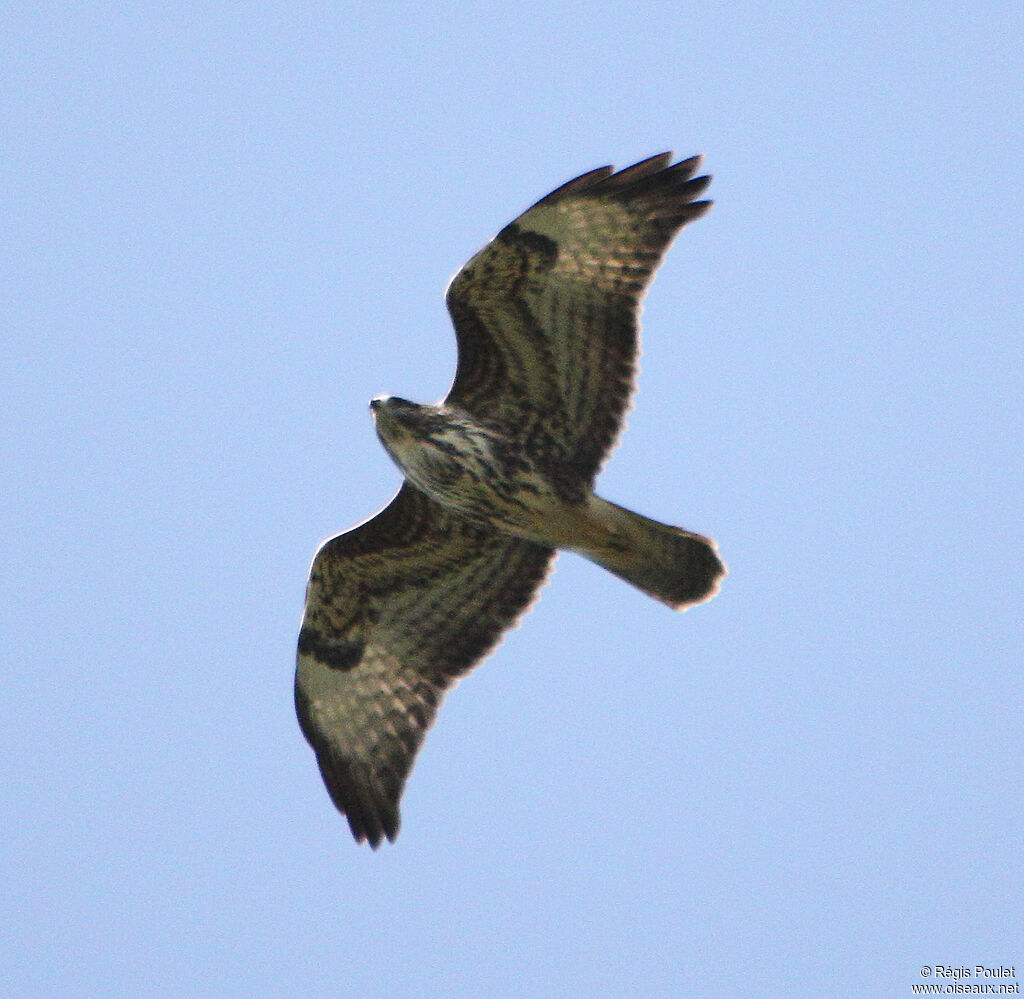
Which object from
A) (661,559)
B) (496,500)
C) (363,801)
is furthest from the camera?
(363,801)

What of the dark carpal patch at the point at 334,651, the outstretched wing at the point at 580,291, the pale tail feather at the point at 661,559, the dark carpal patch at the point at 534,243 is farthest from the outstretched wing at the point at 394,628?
the dark carpal patch at the point at 534,243

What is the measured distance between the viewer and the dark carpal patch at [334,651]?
9.13 meters

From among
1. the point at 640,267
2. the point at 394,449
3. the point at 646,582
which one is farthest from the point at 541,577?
the point at 640,267

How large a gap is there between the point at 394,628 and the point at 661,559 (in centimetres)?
163

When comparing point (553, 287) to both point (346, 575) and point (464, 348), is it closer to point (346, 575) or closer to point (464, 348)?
point (464, 348)

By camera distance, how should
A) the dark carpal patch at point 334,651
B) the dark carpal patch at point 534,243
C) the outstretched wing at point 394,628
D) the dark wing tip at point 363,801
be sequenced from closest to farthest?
the dark carpal patch at point 534,243 < the dark wing tip at point 363,801 < the outstretched wing at point 394,628 < the dark carpal patch at point 334,651

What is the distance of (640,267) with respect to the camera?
842 centimetres

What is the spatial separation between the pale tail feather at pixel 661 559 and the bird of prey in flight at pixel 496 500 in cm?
1

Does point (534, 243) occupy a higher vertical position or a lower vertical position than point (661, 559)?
higher

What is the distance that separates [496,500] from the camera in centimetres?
849

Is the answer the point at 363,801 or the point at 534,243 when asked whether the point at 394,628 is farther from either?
the point at 534,243

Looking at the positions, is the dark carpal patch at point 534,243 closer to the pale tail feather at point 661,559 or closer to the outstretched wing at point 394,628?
the pale tail feather at point 661,559

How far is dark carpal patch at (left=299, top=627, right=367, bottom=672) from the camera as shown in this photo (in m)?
9.13

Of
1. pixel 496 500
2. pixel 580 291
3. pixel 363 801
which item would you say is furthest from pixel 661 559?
pixel 363 801
